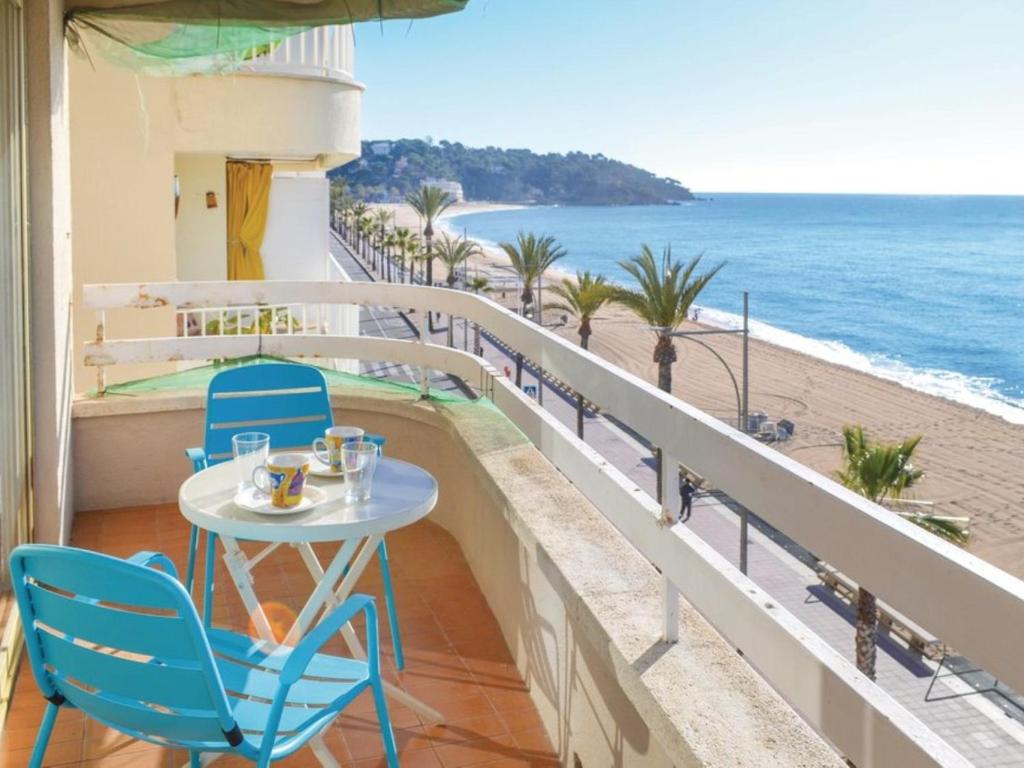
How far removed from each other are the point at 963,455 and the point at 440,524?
39.5 m

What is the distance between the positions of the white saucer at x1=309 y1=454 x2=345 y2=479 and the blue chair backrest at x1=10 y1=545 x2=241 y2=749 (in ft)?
3.31

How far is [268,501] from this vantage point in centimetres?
280

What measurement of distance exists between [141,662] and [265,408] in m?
1.92

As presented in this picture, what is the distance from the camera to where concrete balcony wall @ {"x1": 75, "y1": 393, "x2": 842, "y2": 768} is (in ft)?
6.30

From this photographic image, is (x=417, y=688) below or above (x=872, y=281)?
above

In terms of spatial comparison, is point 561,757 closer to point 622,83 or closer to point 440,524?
point 440,524

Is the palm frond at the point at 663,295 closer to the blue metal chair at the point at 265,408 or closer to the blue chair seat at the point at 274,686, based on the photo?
the blue metal chair at the point at 265,408

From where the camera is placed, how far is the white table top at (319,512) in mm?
2645

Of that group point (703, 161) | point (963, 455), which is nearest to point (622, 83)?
point (703, 161)

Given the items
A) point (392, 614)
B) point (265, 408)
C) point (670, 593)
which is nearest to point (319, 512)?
point (392, 614)

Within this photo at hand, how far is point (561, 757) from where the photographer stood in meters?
2.97

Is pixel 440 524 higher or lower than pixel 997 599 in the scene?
lower

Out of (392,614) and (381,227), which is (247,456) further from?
Answer: (381,227)

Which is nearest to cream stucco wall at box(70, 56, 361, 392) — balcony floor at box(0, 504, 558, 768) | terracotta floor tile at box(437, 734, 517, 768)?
balcony floor at box(0, 504, 558, 768)
